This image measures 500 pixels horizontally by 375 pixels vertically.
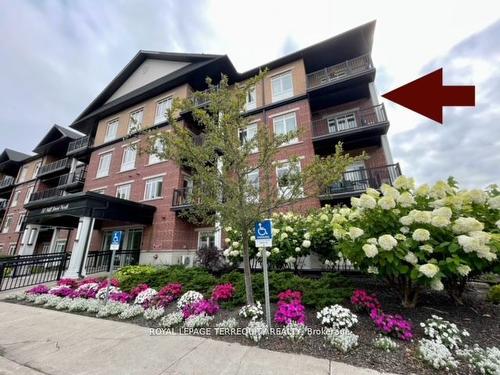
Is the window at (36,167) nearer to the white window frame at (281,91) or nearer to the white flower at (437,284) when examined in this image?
the white window frame at (281,91)

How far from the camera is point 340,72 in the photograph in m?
14.2

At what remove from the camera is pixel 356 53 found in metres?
14.4

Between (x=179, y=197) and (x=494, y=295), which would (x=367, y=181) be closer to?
(x=494, y=295)

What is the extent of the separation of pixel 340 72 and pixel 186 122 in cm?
1114

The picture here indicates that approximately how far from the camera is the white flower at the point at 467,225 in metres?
3.65

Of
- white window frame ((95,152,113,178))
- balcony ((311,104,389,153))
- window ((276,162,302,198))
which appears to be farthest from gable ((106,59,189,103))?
window ((276,162,302,198))

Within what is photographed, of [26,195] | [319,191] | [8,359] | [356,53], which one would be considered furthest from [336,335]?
[26,195]

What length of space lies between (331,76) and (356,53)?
7.20ft

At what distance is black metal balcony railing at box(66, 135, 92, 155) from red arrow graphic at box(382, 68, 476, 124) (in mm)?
23814

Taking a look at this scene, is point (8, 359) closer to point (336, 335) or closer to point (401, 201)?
point (336, 335)

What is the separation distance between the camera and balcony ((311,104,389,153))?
38.0 ft

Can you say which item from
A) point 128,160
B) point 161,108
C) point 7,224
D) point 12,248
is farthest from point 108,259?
point 7,224

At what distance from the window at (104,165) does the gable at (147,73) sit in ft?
20.2

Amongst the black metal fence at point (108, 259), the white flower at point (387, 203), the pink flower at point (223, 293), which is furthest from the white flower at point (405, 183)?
the black metal fence at point (108, 259)
